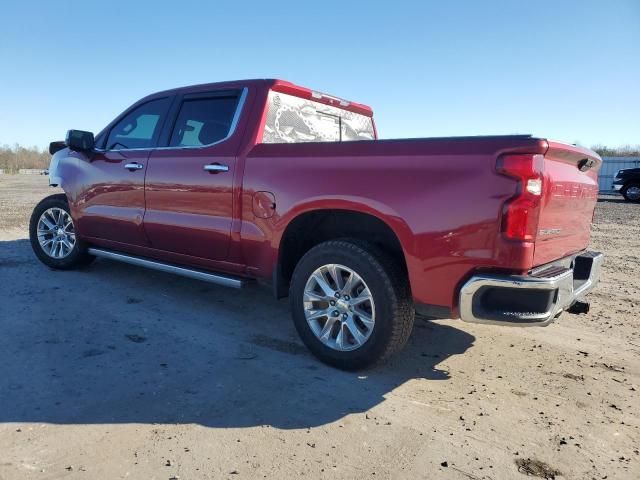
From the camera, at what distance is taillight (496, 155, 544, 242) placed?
257 centimetres

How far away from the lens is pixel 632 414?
2783 mm

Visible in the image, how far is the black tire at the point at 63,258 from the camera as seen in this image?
218 inches

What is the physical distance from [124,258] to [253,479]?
3267 millimetres

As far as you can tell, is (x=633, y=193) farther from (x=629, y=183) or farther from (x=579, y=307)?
(x=579, y=307)

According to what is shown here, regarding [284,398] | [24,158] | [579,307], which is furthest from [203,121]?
[24,158]

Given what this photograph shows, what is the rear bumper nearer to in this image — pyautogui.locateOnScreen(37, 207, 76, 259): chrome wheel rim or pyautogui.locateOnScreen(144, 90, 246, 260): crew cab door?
pyautogui.locateOnScreen(144, 90, 246, 260): crew cab door

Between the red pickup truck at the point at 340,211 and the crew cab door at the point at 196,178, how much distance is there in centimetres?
1

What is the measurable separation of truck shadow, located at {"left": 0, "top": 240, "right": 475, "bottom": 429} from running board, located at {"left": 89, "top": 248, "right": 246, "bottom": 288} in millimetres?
358

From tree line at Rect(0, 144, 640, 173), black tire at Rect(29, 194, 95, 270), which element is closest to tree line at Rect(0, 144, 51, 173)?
tree line at Rect(0, 144, 640, 173)

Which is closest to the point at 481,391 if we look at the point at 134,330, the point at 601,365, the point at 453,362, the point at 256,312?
the point at 453,362

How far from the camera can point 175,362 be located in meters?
3.31

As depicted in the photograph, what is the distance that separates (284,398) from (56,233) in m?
4.20

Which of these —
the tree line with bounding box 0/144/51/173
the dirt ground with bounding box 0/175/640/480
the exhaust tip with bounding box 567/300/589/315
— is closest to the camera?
the dirt ground with bounding box 0/175/640/480

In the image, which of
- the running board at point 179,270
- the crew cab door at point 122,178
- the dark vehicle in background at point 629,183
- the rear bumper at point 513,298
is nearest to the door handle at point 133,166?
the crew cab door at point 122,178
